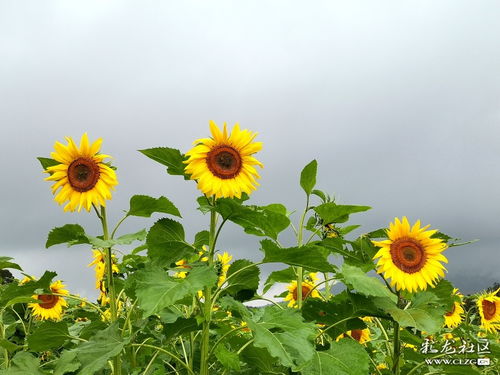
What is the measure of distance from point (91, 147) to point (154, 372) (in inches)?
63.0

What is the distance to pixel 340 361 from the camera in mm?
3209

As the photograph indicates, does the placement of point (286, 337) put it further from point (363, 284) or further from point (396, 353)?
point (396, 353)

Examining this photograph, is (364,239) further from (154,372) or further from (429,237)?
(154,372)

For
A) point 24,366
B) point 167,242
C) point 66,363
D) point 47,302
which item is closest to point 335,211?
point 167,242

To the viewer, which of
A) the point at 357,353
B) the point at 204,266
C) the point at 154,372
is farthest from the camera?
the point at 154,372

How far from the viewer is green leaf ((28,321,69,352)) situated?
151 inches

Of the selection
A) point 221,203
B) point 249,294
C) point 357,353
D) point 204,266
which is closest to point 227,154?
point 221,203

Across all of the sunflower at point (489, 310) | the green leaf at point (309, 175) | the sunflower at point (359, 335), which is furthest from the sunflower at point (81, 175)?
the sunflower at point (489, 310)

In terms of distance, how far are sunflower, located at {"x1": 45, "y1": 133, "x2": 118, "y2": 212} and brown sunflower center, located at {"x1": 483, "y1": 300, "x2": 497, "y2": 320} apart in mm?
4469

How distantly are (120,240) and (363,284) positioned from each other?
157 cm

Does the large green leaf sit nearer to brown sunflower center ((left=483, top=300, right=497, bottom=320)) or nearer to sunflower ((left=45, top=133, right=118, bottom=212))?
sunflower ((left=45, top=133, right=118, bottom=212))

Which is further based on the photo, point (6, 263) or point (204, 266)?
point (6, 263)

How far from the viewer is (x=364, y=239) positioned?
3.70m

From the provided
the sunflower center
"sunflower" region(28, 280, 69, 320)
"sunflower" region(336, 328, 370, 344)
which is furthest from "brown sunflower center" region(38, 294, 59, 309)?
"sunflower" region(336, 328, 370, 344)
